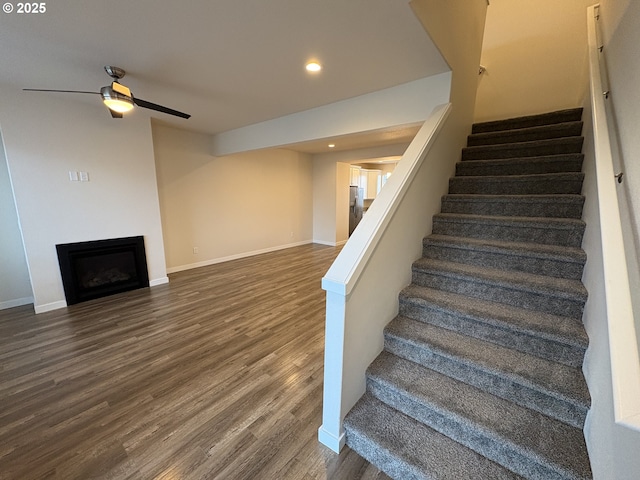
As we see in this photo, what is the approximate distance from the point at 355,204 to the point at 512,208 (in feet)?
18.2

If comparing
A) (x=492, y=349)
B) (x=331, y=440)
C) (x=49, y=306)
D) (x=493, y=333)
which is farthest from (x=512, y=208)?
(x=49, y=306)

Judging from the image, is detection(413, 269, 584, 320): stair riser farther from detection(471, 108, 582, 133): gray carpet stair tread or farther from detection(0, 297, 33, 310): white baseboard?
detection(0, 297, 33, 310): white baseboard

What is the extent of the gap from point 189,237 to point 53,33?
3.46 meters

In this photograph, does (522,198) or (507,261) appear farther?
(522,198)

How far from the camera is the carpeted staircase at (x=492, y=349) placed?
4.00 feet

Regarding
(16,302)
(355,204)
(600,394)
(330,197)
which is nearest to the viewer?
(600,394)

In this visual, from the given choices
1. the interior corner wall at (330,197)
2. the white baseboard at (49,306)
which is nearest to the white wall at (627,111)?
the interior corner wall at (330,197)

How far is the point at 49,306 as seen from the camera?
10.5 feet

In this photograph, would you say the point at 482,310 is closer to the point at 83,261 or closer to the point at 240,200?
the point at 83,261

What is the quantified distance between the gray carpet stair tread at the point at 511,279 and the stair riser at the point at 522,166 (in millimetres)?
1269

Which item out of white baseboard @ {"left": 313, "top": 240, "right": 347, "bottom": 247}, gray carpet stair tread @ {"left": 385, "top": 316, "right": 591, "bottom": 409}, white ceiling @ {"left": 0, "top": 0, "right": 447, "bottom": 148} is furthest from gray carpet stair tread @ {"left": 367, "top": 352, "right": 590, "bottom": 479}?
white baseboard @ {"left": 313, "top": 240, "right": 347, "bottom": 247}

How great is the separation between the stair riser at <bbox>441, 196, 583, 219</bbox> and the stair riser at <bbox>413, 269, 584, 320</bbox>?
2.82 feet

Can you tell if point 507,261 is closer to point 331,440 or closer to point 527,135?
point 331,440

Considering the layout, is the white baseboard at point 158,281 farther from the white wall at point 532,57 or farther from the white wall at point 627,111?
the white wall at point 532,57
